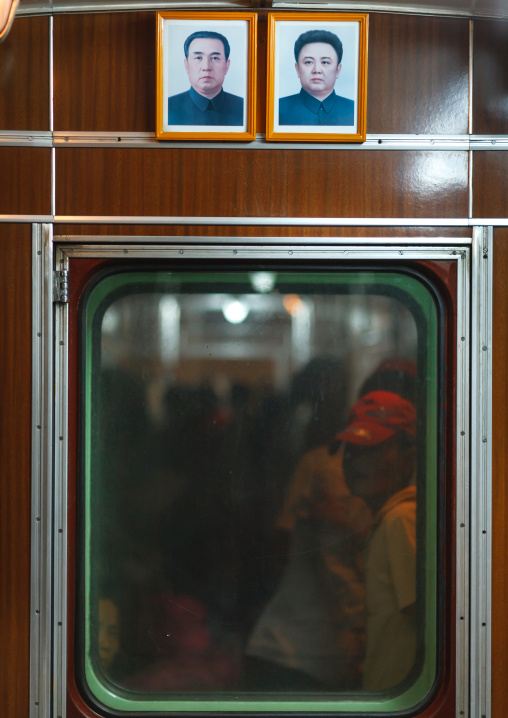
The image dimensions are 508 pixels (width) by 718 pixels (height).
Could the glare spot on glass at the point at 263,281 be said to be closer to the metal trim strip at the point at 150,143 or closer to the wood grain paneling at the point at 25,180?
the metal trim strip at the point at 150,143

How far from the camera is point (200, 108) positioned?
74.4 inches

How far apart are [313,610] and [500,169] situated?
1.47 metres

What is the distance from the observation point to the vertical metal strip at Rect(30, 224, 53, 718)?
1.89 metres

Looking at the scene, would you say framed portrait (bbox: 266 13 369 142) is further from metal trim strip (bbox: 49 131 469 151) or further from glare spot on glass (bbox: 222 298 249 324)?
glare spot on glass (bbox: 222 298 249 324)

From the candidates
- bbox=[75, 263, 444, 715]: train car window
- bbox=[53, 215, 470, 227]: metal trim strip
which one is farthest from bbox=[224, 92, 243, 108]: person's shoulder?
bbox=[75, 263, 444, 715]: train car window

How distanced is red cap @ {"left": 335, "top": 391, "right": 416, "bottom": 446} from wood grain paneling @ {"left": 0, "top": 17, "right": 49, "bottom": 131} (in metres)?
1.29

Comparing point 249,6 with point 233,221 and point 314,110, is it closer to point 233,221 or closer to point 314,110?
point 314,110

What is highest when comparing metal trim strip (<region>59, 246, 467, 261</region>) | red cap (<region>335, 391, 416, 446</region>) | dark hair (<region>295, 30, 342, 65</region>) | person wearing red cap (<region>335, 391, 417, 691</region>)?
dark hair (<region>295, 30, 342, 65</region>)

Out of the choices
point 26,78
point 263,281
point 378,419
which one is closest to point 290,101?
point 263,281

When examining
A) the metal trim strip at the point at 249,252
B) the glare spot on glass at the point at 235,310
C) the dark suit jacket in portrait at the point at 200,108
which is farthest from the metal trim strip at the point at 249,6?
the glare spot on glass at the point at 235,310

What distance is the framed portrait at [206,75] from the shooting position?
6.15ft

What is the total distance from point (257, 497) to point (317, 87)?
1.25m

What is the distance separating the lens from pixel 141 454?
1951 mm

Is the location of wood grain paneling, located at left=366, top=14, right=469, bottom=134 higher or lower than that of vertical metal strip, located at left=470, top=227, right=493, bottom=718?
higher
